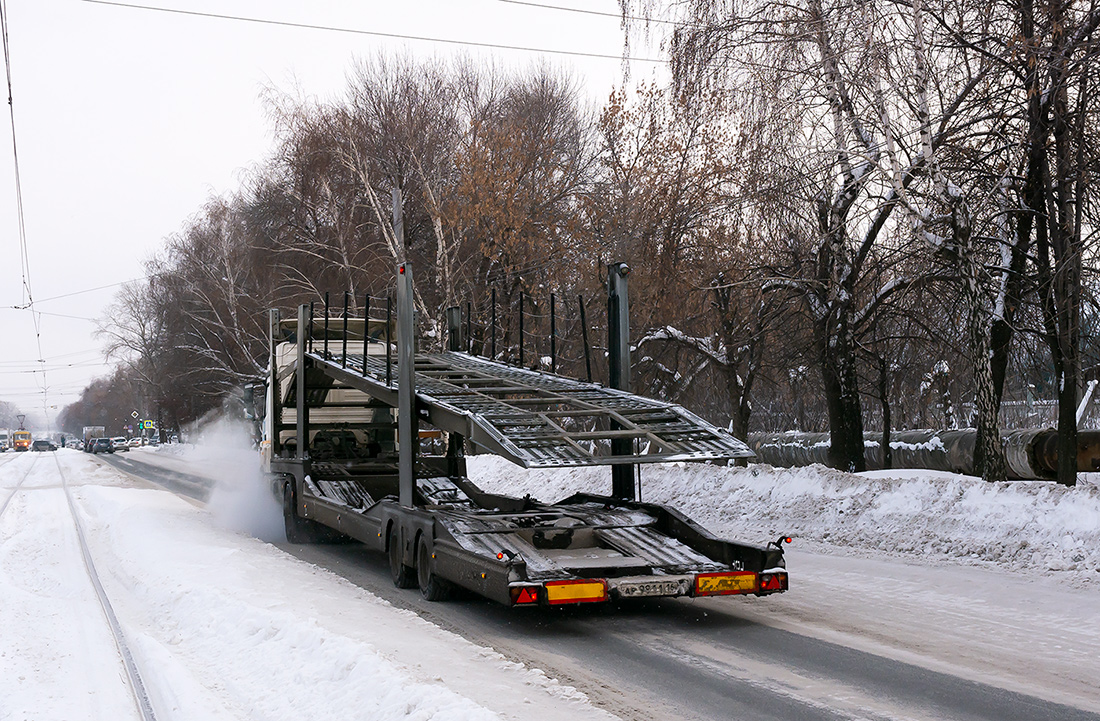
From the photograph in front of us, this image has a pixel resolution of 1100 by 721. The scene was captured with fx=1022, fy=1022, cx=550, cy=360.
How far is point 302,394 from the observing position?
14812mm

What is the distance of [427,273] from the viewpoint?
1351 inches

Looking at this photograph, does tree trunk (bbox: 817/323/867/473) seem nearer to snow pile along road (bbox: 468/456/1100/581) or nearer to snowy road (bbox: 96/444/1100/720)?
snow pile along road (bbox: 468/456/1100/581)

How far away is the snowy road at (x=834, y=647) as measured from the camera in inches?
241

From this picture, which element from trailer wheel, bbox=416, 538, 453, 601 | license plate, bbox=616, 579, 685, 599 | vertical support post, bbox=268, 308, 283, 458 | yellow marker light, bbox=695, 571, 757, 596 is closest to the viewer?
license plate, bbox=616, 579, 685, 599

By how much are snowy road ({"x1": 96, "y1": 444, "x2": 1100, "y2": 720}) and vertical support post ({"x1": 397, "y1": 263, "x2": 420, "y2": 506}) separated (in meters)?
1.14

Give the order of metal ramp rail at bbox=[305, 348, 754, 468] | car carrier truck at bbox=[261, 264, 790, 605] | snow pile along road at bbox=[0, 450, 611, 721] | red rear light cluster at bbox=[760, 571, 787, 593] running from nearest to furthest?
snow pile along road at bbox=[0, 450, 611, 721], car carrier truck at bbox=[261, 264, 790, 605], red rear light cluster at bbox=[760, 571, 787, 593], metal ramp rail at bbox=[305, 348, 754, 468]

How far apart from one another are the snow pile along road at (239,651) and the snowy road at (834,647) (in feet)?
1.70

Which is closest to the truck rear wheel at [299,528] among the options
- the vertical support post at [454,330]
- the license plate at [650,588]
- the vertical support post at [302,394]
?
the vertical support post at [302,394]

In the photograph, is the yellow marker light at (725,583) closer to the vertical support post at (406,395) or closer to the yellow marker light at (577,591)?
the yellow marker light at (577,591)

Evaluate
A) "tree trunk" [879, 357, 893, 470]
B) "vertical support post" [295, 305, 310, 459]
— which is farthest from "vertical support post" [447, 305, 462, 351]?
"tree trunk" [879, 357, 893, 470]

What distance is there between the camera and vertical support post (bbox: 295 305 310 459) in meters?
14.6

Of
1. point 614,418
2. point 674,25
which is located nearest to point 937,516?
point 614,418

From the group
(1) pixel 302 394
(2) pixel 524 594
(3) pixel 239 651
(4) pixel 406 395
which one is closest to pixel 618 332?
(4) pixel 406 395

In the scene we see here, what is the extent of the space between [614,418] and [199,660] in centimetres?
433
